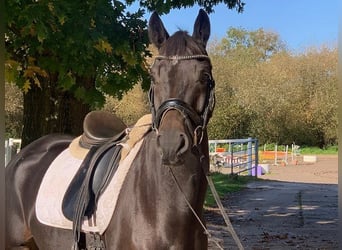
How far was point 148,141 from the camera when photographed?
2617 millimetres

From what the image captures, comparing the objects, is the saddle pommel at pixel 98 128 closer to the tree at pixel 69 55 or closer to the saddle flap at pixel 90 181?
the saddle flap at pixel 90 181

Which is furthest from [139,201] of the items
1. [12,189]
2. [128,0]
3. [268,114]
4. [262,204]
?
[268,114]

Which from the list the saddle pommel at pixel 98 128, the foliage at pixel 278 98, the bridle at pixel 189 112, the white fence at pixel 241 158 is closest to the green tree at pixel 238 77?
the foliage at pixel 278 98

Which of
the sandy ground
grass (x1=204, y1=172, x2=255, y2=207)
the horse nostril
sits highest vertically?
the horse nostril

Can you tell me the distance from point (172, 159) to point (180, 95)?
31 centimetres

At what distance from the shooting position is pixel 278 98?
30.3 meters

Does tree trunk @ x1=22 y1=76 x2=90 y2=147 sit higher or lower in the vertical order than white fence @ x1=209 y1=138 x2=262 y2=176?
higher

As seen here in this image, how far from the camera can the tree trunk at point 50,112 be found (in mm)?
6652

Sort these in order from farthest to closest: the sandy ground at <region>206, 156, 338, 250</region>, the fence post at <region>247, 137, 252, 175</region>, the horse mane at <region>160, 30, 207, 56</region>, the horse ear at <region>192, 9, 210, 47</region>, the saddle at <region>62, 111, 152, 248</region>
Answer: the fence post at <region>247, 137, 252, 175</region>
the sandy ground at <region>206, 156, 338, 250</region>
the saddle at <region>62, 111, 152, 248</region>
the horse ear at <region>192, 9, 210, 47</region>
the horse mane at <region>160, 30, 207, 56</region>

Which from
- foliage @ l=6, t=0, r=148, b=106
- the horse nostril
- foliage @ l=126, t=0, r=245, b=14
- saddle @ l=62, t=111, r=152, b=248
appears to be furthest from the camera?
foliage @ l=126, t=0, r=245, b=14

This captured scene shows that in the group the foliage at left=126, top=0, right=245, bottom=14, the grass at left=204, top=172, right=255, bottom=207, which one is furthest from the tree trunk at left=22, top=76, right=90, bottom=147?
the grass at left=204, top=172, right=255, bottom=207

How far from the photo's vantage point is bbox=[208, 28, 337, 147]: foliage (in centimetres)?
2591

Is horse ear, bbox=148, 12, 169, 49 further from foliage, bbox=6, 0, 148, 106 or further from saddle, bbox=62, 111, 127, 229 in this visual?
foliage, bbox=6, 0, 148, 106

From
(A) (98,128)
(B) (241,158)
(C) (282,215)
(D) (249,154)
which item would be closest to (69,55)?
(A) (98,128)
